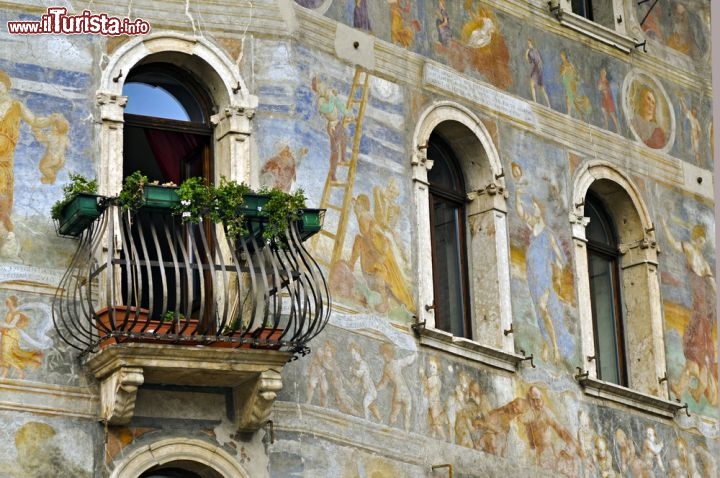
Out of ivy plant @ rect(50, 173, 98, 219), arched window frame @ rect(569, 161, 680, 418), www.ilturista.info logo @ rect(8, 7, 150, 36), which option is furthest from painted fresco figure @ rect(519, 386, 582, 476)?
www.ilturista.info logo @ rect(8, 7, 150, 36)

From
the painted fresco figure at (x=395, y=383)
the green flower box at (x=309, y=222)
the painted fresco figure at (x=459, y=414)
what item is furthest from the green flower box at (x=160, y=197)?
the painted fresco figure at (x=459, y=414)

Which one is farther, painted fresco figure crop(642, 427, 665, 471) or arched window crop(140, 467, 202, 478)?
painted fresco figure crop(642, 427, 665, 471)

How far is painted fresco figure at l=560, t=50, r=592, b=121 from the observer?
2080 cm

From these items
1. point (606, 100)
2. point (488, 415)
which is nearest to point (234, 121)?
point (488, 415)

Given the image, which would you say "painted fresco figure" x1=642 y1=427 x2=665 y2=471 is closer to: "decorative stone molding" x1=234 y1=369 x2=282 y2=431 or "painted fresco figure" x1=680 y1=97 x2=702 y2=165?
"painted fresco figure" x1=680 y1=97 x2=702 y2=165

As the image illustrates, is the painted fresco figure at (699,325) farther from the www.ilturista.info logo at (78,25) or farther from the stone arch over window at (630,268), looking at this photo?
the www.ilturista.info logo at (78,25)

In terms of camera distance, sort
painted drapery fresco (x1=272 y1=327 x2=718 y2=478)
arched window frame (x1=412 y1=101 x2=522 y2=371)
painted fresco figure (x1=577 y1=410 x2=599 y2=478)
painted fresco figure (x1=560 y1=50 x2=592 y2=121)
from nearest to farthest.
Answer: painted drapery fresco (x1=272 y1=327 x2=718 y2=478) < arched window frame (x1=412 y1=101 x2=522 y2=371) < painted fresco figure (x1=577 y1=410 x2=599 y2=478) < painted fresco figure (x1=560 y1=50 x2=592 y2=121)

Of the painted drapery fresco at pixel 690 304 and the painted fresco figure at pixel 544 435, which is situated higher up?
the painted drapery fresco at pixel 690 304

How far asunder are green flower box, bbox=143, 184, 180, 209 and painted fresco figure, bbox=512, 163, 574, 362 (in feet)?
15.0

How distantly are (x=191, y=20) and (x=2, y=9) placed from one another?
5.10ft

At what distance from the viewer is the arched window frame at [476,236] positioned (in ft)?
60.6

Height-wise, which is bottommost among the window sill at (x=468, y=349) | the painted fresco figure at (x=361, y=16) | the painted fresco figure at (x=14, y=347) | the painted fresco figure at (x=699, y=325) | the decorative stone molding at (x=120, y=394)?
the decorative stone molding at (x=120, y=394)

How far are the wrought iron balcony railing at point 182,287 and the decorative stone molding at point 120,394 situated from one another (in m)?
0.25

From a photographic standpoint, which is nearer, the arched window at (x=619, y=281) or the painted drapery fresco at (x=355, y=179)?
the painted drapery fresco at (x=355, y=179)
